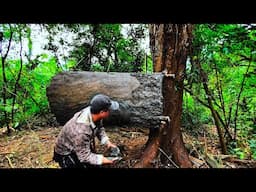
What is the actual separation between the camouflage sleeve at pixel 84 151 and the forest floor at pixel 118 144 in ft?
1.07

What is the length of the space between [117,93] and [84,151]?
1.57ft

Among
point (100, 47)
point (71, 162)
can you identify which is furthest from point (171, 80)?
point (100, 47)

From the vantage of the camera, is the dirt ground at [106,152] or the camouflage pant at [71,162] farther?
the dirt ground at [106,152]

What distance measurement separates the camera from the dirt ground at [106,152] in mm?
2398

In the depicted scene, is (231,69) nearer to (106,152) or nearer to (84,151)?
(106,152)

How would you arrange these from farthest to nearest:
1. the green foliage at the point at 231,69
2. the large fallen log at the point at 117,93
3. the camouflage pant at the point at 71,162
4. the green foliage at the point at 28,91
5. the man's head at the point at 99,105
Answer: the green foliage at the point at 28,91, the green foliage at the point at 231,69, the large fallen log at the point at 117,93, the camouflage pant at the point at 71,162, the man's head at the point at 99,105

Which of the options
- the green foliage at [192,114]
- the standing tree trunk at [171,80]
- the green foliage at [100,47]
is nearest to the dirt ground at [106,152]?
the standing tree trunk at [171,80]

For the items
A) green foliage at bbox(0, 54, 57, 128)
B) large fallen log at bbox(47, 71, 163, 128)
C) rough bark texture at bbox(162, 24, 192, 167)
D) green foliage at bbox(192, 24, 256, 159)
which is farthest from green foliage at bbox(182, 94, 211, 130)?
green foliage at bbox(0, 54, 57, 128)

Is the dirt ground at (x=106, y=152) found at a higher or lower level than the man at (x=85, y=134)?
lower

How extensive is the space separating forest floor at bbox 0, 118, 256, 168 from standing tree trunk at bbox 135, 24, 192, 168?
0.31 ft

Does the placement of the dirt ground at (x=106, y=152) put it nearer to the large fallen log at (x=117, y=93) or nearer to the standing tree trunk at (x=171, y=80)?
the standing tree trunk at (x=171, y=80)

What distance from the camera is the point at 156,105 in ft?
6.99

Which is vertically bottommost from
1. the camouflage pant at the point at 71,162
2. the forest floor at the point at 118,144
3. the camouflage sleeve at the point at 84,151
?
the forest floor at the point at 118,144
